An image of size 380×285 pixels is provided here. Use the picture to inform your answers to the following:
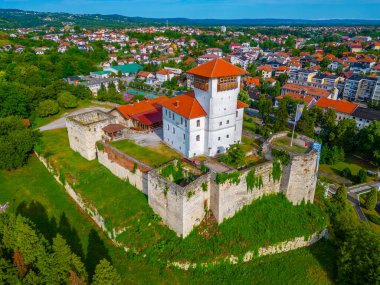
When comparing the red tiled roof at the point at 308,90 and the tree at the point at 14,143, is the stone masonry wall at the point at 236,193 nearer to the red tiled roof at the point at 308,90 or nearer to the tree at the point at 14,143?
the tree at the point at 14,143

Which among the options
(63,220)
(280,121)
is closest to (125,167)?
(63,220)

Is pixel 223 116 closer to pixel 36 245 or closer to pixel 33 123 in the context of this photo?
pixel 36 245

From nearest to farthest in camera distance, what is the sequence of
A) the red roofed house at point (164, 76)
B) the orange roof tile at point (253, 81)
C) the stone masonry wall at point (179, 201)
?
1. the stone masonry wall at point (179, 201)
2. the orange roof tile at point (253, 81)
3. the red roofed house at point (164, 76)

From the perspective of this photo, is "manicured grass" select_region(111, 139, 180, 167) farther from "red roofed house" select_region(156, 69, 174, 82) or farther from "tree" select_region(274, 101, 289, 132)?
"red roofed house" select_region(156, 69, 174, 82)

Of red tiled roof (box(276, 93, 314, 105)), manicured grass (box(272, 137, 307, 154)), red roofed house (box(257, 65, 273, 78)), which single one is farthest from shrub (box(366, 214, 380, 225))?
red roofed house (box(257, 65, 273, 78))

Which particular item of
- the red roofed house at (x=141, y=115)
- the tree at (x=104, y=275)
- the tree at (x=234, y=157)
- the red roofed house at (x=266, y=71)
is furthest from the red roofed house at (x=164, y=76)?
the tree at (x=104, y=275)

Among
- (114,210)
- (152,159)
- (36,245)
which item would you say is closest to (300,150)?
(152,159)
